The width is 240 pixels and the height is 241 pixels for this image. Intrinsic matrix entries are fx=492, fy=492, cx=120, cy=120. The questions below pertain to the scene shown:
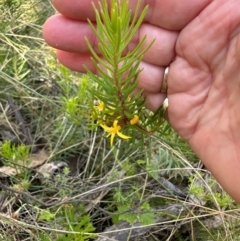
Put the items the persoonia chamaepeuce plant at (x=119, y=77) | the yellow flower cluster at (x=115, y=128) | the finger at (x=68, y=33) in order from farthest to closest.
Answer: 1. the finger at (x=68, y=33)
2. the yellow flower cluster at (x=115, y=128)
3. the persoonia chamaepeuce plant at (x=119, y=77)

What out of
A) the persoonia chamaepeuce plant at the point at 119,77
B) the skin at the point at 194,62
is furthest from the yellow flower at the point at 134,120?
the skin at the point at 194,62

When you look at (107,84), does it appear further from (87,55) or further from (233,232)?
(233,232)

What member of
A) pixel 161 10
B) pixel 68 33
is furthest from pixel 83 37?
pixel 161 10

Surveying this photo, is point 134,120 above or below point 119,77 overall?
below

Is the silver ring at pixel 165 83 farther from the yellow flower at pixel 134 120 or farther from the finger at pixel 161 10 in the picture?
the yellow flower at pixel 134 120

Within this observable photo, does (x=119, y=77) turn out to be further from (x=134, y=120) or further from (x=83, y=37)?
(x=83, y=37)

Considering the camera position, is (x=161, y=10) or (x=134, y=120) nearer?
(x=134, y=120)
